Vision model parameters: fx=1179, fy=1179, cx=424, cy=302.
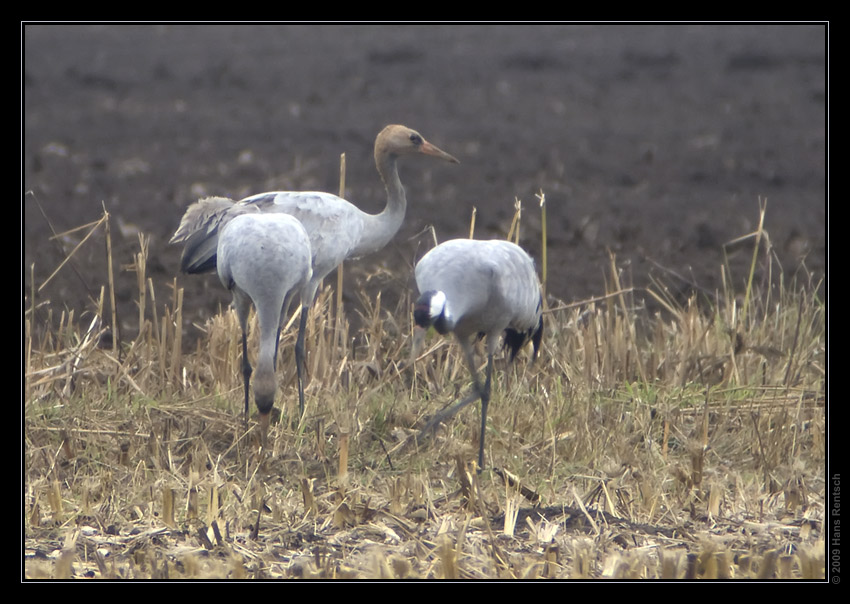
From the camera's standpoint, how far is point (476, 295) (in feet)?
14.5

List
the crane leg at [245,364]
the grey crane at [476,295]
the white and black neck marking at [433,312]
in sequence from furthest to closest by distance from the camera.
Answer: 1. the crane leg at [245,364]
2. the grey crane at [476,295]
3. the white and black neck marking at [433,312]

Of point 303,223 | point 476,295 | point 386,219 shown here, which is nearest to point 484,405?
point 476,295

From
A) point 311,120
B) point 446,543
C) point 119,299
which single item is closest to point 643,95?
point 311,120

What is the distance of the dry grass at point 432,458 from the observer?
3.31 metres

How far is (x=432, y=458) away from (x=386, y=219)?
156 cm

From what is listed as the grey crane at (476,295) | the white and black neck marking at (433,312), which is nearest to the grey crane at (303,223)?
the grey crane at (476,295)

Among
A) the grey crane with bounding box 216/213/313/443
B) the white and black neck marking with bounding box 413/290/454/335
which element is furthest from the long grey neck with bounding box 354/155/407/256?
the white and black neck marking with bounding box 413/290/454/335

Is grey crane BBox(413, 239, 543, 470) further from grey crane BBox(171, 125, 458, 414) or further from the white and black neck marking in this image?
grey crane BBox(171, 125, 458, 414)

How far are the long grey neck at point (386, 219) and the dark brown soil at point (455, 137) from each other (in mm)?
156

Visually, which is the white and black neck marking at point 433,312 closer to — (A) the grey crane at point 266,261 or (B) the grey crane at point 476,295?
(B) the grey crane at point 476,295

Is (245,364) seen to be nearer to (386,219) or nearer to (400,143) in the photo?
(386,219)

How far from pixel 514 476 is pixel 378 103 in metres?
9.02

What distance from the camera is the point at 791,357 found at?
4.90m

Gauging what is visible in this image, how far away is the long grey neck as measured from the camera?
5.51m
